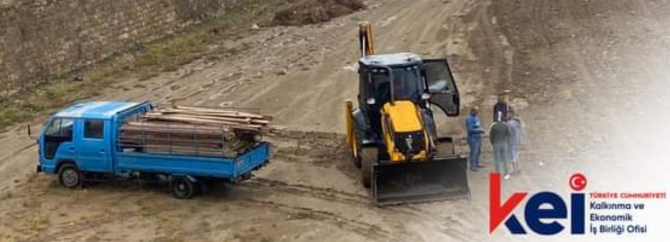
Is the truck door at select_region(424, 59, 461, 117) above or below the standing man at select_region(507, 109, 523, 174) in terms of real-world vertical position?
above

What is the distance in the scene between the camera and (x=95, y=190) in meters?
17.3

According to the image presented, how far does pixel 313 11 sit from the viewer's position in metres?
34.3

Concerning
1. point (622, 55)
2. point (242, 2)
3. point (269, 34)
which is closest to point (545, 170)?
point (622, 55)

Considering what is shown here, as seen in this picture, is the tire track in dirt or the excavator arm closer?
the tire track in dirt

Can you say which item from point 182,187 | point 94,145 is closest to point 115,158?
point 94,145

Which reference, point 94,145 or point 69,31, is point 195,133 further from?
point 69,31

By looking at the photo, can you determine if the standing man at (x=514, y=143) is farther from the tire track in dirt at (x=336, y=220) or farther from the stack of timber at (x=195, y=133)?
the stack of timber at (x=195, y=133)

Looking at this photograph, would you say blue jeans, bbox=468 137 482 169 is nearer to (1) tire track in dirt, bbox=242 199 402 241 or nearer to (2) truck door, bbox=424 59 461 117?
(2) truck door, bbox=424 59 461 117

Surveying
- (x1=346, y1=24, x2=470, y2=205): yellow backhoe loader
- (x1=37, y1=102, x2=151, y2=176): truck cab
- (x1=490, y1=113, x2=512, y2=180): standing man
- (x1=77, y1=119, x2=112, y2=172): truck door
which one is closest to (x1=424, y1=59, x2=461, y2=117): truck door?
(x1=346, y1=24, x2=470, y2=205): yellow backhoe loader

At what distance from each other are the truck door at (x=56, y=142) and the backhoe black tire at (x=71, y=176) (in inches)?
6.2

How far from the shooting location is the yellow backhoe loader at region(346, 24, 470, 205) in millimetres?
15656

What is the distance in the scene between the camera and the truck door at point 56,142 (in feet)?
56.3

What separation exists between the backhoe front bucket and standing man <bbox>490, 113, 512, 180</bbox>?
121cm

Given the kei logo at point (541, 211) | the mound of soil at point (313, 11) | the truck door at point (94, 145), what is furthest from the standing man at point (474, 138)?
the mound of soil at point (313, 11)
